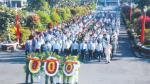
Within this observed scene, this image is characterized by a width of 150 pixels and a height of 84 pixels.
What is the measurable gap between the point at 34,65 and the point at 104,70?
6307 millimetres

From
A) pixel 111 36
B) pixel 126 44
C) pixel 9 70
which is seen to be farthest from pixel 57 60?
pixel 126 44

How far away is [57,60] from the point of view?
1812 centimetres

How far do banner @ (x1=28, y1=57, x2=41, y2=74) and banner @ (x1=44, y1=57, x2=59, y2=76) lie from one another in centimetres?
48

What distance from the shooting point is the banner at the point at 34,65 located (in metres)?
18.6

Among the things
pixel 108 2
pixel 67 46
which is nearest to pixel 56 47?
pixel 67 46

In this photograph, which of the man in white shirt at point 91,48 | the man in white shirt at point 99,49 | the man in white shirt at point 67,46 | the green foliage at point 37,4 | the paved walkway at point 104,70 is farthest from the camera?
the green foliage at point 37,4

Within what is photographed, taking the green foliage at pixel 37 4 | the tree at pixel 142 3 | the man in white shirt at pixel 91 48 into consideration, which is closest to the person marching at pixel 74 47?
the man in white shirt at pixel 91 48

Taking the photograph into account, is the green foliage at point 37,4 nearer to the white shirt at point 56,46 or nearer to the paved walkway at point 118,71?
the white shirt at point 56,46

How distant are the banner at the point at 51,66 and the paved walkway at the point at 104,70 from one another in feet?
9.93

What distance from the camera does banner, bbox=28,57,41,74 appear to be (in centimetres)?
1858

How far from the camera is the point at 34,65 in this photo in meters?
18.8

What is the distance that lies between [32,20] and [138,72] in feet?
62.3

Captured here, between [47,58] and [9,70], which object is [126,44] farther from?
[47,58]

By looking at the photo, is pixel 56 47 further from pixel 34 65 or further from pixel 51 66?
pixel 51 66
